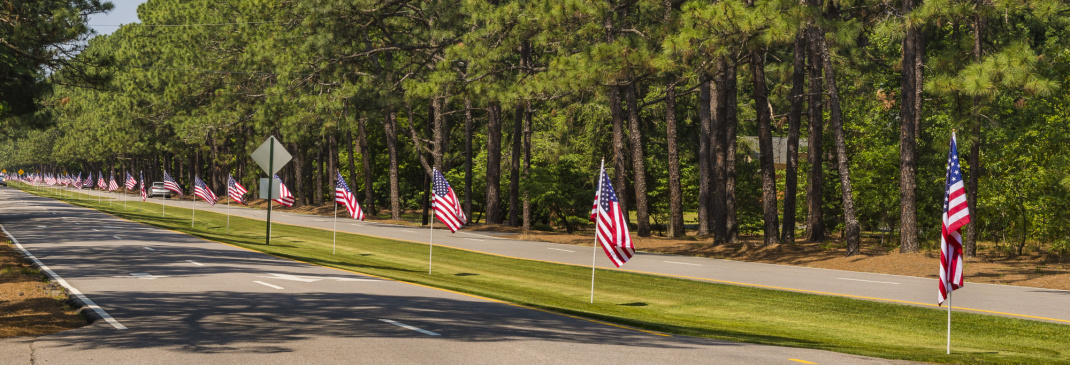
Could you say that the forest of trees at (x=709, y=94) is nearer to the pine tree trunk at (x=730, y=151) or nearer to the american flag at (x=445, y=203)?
the pine tree trunk at (x=730, y=151)

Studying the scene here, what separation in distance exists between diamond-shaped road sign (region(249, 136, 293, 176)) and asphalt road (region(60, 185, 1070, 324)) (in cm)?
673

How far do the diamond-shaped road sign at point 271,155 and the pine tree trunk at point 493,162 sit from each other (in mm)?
15727

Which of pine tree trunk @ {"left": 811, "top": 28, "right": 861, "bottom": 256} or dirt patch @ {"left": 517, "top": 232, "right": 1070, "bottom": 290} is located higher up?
pine tree trunk @ {"left": 811, "top": 28, "right": 861, "bottom": 256}

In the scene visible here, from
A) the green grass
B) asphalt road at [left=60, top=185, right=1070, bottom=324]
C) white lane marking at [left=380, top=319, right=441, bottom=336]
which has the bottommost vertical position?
the green grass

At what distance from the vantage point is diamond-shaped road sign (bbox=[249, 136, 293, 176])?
28.4 m

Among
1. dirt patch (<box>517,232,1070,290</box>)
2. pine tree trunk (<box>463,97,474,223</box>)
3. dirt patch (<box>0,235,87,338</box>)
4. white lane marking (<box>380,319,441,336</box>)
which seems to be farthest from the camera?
pine tree trunk (<box>463,97,474,223</box>)

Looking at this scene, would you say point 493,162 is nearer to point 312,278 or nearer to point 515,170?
point 515,170

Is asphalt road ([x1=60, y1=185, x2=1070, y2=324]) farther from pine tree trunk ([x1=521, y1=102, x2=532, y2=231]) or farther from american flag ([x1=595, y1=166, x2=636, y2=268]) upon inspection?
pine tree trunk ([x1=521, y1=102, x2=532, y2=231])

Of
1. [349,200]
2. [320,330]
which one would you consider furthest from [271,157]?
[320,330]

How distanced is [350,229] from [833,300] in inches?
1088

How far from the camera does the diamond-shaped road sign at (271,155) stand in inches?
1118

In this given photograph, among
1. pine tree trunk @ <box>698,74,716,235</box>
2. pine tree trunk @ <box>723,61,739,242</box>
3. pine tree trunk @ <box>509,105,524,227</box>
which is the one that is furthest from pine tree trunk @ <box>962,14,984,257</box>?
pine tree trunk @ <box>509,105,524,227</box>

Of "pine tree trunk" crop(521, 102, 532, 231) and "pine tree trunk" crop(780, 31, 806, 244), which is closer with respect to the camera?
"pine tree trunk" crop(780, 31, 806, 244)

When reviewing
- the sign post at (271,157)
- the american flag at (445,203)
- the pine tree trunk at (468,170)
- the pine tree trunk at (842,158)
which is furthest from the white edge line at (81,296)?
the pine tree trunk at (468,170)
